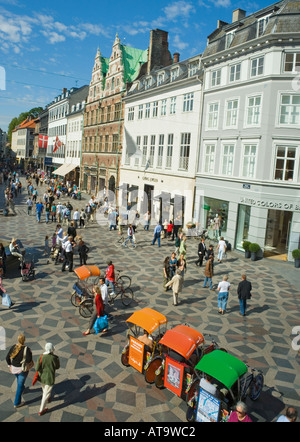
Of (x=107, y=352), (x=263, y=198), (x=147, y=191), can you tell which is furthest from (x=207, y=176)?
(x=107, y=352)

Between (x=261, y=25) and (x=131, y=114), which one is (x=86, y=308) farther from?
(x=131, y=114)

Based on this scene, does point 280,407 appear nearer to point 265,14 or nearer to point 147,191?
point 265,14

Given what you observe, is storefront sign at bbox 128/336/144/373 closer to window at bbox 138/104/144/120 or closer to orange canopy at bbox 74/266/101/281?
orange canopy at bbox 74/266/101/281

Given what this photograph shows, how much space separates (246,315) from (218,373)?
6.93 metres

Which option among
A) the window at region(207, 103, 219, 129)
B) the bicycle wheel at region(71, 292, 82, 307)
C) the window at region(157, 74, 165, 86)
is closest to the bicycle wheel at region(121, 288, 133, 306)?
the bicycle wheel at region(71, 292, 82, 307)

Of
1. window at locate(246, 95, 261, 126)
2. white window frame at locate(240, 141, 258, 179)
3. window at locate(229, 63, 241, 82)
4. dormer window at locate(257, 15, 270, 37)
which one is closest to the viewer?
dormer window at locate(257, 15, 270, 37)

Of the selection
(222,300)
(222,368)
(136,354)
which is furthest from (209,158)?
(222,368)

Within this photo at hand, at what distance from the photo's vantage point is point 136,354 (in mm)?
8969

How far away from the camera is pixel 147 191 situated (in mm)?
37438

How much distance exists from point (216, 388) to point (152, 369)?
193 centimetres

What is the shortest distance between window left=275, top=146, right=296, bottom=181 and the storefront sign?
1702cm

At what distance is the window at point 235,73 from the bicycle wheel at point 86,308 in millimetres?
20062

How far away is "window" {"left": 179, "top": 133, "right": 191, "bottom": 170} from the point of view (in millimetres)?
30359

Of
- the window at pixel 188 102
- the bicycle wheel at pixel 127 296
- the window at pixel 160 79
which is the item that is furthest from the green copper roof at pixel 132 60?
the bicycle wheel at pixel 127 296
